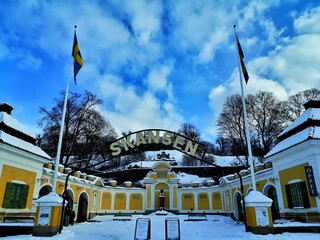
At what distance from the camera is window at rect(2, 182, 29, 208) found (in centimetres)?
1415

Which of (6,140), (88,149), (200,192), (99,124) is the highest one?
(99,124)

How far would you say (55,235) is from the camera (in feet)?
37.3

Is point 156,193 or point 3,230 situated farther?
point 156,193

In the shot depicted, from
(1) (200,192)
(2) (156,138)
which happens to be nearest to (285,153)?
(2) (156,138)

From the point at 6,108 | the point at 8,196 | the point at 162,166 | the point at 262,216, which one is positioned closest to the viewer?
the point at 262,216

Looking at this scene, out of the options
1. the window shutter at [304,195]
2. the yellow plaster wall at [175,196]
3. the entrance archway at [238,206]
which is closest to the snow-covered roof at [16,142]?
the window shutter at [304,195]

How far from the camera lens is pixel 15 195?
1489cm

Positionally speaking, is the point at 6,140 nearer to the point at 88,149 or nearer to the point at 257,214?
the point at 257,214

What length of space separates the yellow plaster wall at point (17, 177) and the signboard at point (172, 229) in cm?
1032

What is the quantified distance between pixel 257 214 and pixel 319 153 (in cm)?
519

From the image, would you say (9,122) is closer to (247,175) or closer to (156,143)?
(156,143)

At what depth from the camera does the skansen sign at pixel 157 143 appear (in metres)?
14.9

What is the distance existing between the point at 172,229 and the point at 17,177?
11108mm

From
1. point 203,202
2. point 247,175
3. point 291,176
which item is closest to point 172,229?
point 291,176
